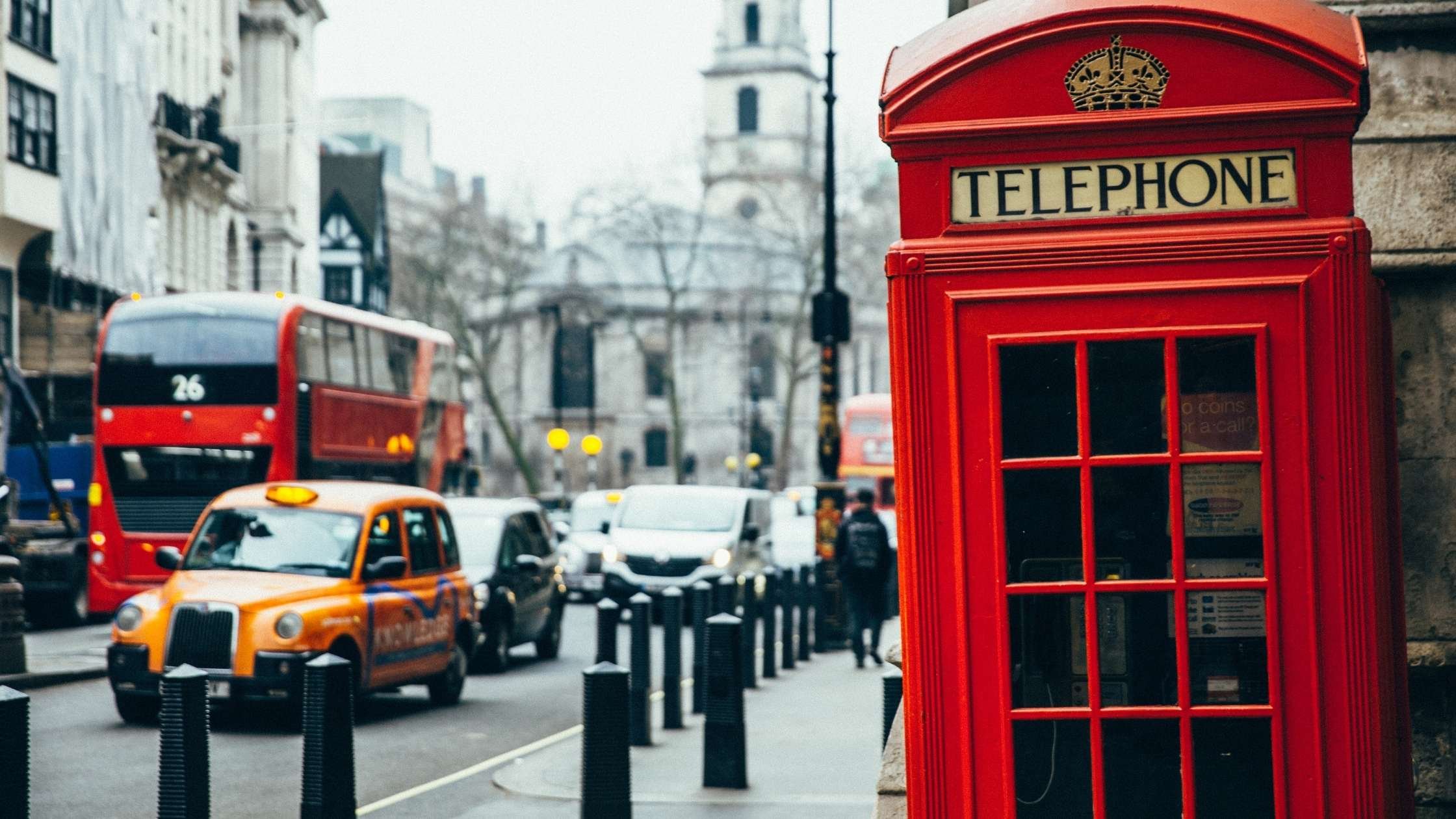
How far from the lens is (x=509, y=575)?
18.5m

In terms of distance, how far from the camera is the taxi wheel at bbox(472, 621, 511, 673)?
17.9 meters

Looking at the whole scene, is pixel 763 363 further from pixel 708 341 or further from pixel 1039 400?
pixel 1039 400

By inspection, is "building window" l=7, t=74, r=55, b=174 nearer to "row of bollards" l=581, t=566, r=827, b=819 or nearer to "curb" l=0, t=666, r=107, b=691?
"curb" l=0, t=666, r=107, b=691

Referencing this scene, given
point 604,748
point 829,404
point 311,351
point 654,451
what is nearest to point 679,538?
point 829,404

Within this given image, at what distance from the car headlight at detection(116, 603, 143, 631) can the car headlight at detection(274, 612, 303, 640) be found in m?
0.97

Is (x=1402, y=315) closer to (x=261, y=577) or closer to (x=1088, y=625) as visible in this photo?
(x=1088, y=625)

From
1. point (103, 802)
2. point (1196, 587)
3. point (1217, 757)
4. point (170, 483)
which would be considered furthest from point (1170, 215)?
point (170, 483)

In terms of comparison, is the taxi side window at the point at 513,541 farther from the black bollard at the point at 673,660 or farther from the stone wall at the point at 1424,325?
the stone wall at the point at 1424,325

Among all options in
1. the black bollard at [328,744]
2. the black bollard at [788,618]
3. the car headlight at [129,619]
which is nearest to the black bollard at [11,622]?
the car headlight at [129,619]

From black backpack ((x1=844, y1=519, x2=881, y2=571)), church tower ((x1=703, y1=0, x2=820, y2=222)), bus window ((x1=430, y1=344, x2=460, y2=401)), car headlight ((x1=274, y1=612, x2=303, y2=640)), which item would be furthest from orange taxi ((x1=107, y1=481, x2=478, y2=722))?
church tower ((x1=703, y1=0, x2=820, y2=222))

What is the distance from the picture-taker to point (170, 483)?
22328 millimetres

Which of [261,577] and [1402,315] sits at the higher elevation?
[1402,315]

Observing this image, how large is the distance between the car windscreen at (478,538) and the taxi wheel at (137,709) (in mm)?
5097

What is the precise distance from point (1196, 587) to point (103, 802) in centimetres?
680
